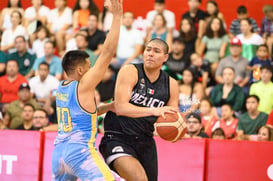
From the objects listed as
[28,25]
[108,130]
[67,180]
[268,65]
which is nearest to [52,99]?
[28,25]

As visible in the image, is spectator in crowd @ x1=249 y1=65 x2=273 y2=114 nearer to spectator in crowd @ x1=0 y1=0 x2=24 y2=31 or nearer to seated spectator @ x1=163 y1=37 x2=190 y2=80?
seated spectator @ x1=163 y1=37 x2=190 y2=80

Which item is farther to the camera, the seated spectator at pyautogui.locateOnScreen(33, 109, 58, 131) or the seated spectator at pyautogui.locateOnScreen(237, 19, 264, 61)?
the seated spectator at pyautogui.locateOnScreen(237, 19, 264, 61)

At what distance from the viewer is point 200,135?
36.4 feet

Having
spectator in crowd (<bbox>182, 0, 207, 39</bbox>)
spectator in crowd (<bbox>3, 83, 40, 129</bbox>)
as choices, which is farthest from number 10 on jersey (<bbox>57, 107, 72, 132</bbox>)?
spectator in crowd (<bbox>182, 0, 207, 39</bbox>)

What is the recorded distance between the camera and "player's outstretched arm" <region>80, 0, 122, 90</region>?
6777 millimetres

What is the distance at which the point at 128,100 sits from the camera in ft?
24.7

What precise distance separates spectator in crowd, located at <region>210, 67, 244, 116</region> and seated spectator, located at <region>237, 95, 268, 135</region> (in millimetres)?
803

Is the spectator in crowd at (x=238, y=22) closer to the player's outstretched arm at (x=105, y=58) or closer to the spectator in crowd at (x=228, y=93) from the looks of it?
the spectator in crowd at (x=228, y=93)

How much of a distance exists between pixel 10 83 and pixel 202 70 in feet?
14.6

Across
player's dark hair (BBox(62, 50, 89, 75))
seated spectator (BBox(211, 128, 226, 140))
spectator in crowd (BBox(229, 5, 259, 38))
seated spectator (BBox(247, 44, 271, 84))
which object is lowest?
seated spectator (BBox(211, 128, 226, 140))

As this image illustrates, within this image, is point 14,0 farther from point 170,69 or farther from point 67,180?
point 67,180

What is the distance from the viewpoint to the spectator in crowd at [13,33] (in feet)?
51.6

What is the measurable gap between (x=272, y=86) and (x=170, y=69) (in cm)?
250

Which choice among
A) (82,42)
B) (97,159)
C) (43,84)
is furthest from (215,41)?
(97,159)
